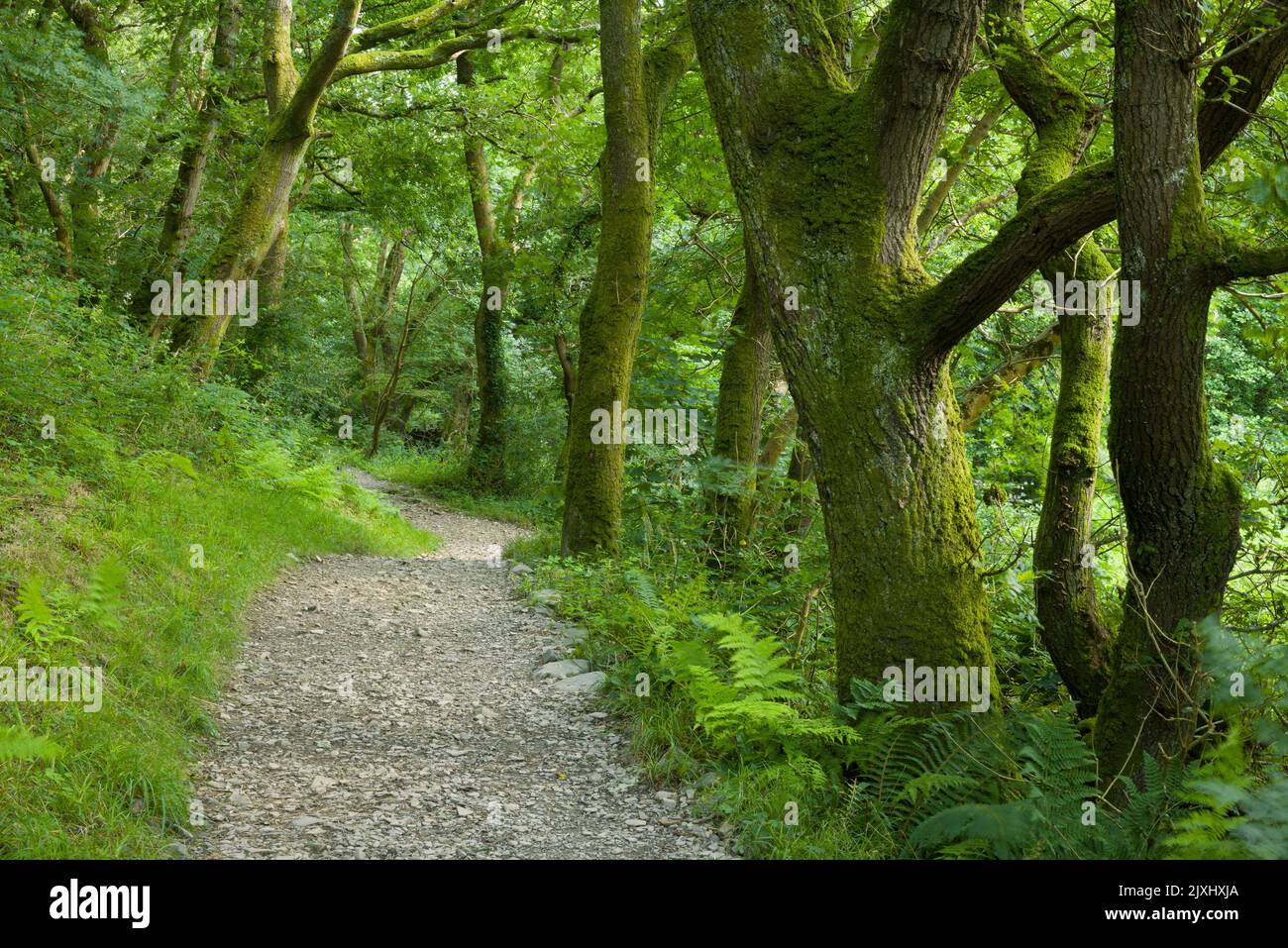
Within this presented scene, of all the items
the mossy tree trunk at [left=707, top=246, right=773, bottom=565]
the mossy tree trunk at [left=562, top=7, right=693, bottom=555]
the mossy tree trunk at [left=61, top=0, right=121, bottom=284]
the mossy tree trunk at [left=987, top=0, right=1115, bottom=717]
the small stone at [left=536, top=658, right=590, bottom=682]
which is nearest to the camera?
the mossy tree trunk at [left=987, top=0, right=1115, bottom=717]

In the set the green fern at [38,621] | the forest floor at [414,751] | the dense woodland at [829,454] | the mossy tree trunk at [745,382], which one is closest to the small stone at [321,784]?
the forest floor at [414,751]

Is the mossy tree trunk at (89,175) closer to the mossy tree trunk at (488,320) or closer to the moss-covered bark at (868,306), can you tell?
the mossy tree trunk at (488,320)

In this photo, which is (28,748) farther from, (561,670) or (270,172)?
(270,172)

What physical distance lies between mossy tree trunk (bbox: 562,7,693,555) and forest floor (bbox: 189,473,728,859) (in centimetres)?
164

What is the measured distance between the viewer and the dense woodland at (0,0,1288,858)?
4148 millimetres

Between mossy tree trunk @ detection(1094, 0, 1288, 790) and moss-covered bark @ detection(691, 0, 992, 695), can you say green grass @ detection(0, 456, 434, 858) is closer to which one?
moss-covered bark @ detection(691, 0, 992, 695)

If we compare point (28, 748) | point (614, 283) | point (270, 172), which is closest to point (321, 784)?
point (28, 748)

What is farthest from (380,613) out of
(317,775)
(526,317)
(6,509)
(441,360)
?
(441,360)

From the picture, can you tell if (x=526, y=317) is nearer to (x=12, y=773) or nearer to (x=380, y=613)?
(x=380, y=613)

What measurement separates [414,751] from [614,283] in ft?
19.5

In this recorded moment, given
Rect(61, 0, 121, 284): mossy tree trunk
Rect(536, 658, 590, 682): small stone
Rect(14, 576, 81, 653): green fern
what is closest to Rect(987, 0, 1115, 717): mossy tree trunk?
Rect(536, 658, 590, 682): small stone

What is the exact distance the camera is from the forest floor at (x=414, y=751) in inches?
170

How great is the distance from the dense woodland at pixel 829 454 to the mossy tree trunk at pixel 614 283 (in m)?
0.04

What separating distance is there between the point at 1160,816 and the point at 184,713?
4954 mm
